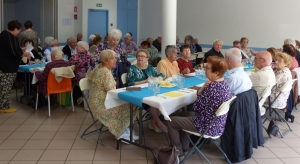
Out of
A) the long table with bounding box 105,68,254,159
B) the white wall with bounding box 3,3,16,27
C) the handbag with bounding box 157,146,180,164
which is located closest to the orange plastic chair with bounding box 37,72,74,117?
the long table with bounding box 105,68,254,159

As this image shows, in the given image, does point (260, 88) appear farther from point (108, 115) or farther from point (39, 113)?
point (39, 113)

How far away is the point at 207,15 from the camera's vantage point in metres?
9.29

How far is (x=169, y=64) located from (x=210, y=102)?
1.89m

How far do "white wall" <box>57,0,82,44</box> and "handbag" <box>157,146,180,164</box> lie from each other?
7.68 metres

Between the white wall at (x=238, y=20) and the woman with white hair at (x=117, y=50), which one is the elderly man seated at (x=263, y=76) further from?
the white wall at (x=238, y=20)

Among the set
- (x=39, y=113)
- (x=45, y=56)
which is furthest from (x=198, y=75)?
(x=45, y=56)

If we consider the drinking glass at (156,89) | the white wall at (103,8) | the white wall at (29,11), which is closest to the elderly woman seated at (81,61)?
the drinking glass at (156,89)

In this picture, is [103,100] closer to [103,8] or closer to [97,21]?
[97,21]

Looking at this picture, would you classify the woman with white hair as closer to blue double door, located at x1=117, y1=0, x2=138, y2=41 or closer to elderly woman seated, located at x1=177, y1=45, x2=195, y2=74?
elderly woman seated, located at x1=177, y1=45, x2=195, y2=74

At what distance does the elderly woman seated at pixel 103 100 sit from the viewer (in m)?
3.77

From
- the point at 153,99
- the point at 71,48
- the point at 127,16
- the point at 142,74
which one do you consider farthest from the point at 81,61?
the point at 127,16

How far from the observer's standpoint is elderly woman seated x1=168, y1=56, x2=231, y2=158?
3.05m

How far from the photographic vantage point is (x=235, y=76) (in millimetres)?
3521

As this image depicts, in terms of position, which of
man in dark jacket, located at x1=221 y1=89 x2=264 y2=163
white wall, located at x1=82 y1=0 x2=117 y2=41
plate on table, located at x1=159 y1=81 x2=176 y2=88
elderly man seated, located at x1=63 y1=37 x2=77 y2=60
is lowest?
man in dark jacket, located at x1=221 y1=89 x2=264 y2=163
